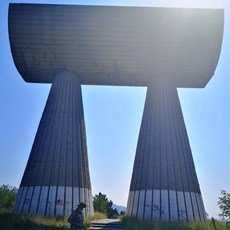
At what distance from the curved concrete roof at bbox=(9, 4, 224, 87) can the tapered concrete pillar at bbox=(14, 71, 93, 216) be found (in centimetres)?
251

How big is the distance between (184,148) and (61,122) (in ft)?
28.2

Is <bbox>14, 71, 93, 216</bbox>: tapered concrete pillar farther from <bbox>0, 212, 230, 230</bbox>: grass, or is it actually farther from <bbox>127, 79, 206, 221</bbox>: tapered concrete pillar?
<bbox>127, 79, 206, 221</bbox>: tapered concrete pillar

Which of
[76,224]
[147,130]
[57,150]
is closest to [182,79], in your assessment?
[147,130]

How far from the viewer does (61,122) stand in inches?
896

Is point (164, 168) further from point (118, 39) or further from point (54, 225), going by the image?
point (118, 39)

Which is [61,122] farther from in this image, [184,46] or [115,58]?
[184,46]

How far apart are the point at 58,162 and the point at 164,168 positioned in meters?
6.79

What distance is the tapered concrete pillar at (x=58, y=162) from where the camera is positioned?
20047mm

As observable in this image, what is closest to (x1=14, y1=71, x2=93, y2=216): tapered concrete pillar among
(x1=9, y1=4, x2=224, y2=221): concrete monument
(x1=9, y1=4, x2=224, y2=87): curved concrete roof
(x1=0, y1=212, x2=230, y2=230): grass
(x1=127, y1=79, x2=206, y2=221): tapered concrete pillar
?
(x1=9, y1=4, x2=224, y2=221): concrete monument

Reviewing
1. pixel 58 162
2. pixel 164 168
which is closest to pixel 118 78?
pixel 164 168

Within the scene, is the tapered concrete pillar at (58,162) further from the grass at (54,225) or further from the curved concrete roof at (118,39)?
the grass at (54,225)

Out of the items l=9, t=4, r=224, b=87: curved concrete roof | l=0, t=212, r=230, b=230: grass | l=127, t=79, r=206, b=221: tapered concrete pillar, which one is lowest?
l=0, t=212, r=230, b=230: grass

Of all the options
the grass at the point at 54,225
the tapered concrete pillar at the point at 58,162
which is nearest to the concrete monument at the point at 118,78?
the tapered concrete pillar at the point at 58,162

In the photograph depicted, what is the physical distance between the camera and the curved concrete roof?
898 inches
